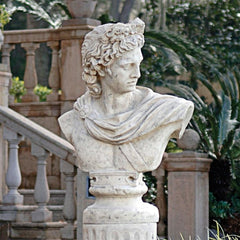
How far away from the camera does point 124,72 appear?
6.97m

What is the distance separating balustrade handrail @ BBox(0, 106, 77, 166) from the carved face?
11.2ft

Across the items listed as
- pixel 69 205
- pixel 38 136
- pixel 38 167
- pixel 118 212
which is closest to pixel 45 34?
pixel 38 136

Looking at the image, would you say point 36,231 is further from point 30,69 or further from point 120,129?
point 120,129

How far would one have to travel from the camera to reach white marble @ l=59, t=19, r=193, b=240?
274 inches

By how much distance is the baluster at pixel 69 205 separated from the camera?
33.6 feet

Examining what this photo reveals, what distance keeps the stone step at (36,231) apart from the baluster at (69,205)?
0.24 meters

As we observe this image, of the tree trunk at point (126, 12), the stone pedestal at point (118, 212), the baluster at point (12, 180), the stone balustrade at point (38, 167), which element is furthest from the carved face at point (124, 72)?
the tree trunk at point (126, 12)

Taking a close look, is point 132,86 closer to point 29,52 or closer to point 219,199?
point 219,199

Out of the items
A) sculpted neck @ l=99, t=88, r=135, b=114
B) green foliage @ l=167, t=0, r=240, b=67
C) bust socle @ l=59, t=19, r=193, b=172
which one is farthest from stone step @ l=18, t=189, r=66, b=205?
green foliage @ l=167, t=0, r=240, b=67

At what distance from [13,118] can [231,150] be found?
8.94 ft

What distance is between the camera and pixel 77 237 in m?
9.91

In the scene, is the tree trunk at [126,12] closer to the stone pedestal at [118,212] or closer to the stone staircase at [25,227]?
the stone staircase at [25,227]

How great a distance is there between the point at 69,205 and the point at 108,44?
368cm

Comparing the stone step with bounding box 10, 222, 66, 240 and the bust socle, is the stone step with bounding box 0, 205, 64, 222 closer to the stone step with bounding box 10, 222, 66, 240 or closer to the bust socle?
the stone step with bounding box 10, 222, 66, 240
